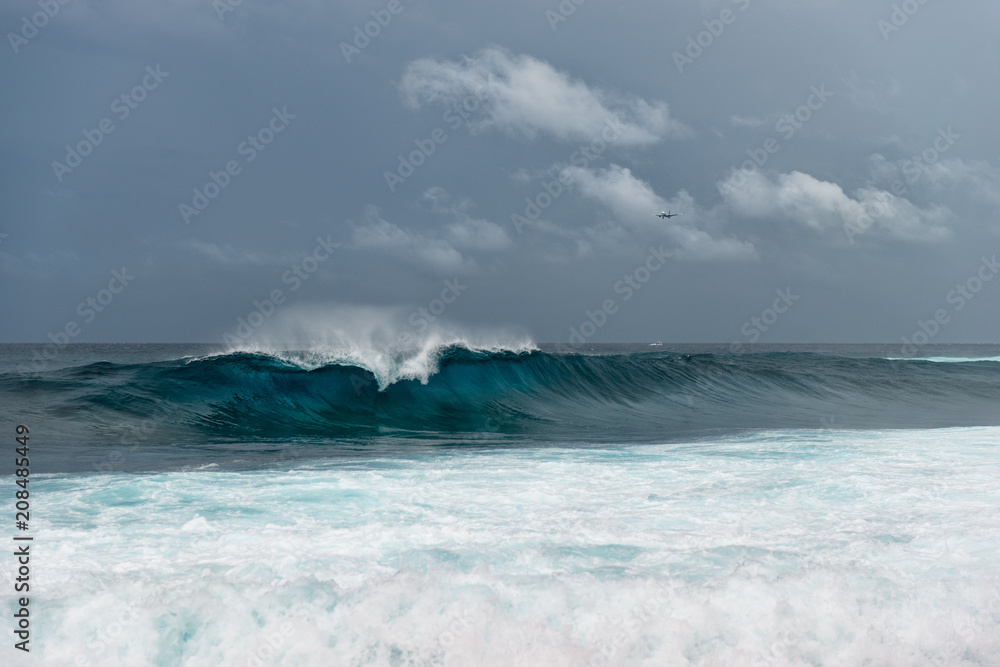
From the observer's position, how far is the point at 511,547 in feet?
15.1

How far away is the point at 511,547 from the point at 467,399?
40.6 ft

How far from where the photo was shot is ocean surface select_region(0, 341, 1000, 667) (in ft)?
10.8

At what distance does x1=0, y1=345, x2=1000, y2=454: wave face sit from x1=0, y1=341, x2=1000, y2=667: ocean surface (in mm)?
989

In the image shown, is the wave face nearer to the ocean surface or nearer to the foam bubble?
the ocean surface

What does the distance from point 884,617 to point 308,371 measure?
15.5 metres

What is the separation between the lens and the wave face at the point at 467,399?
42.5 feet

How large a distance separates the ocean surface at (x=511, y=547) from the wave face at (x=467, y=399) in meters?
0.99

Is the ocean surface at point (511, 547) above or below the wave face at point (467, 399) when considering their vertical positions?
below
